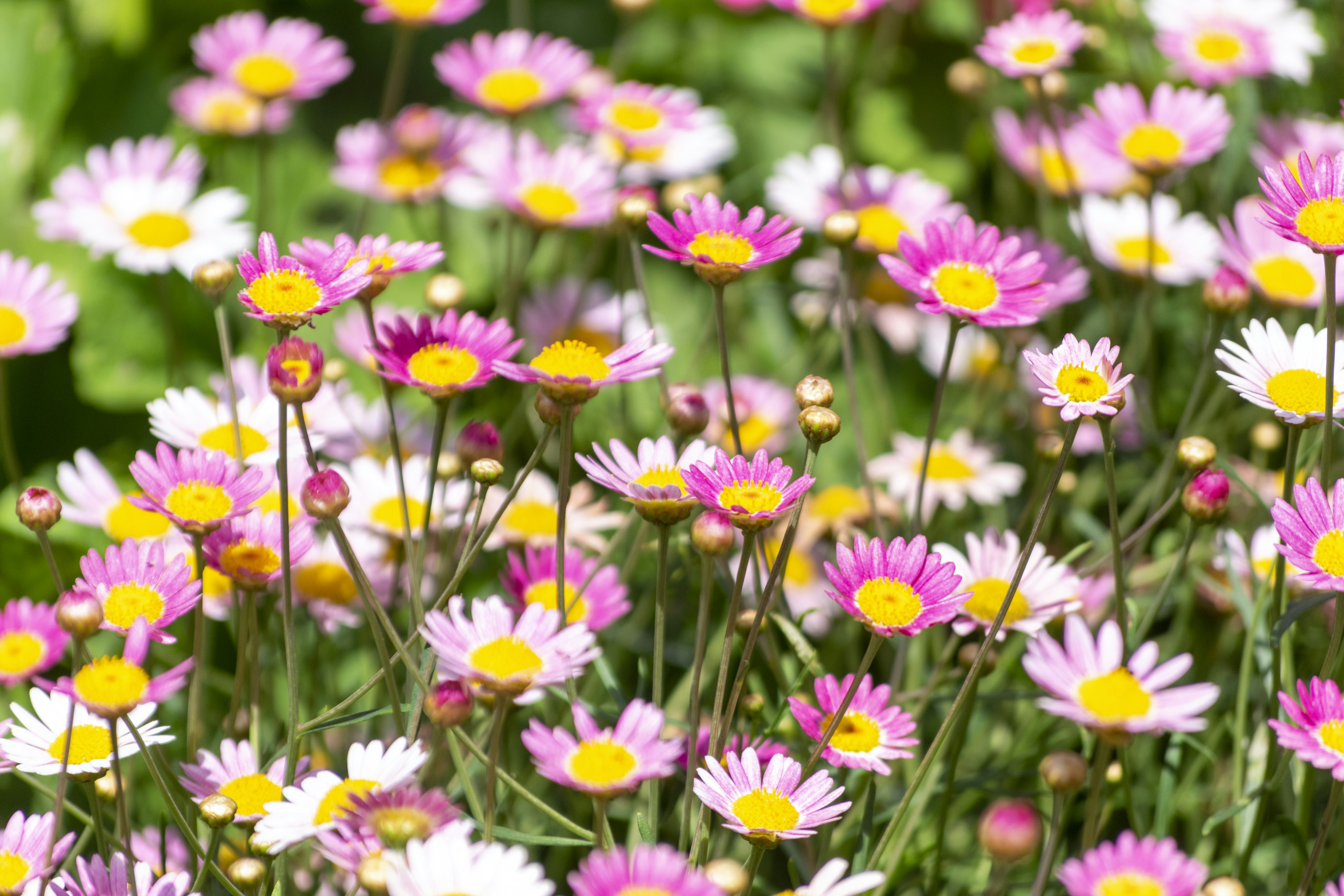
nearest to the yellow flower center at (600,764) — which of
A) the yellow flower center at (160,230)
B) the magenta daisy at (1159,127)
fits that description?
the magenta daisy at (1159,127)

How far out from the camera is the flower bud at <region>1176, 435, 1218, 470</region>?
104cm

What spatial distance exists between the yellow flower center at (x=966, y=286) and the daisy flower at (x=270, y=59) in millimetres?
1069

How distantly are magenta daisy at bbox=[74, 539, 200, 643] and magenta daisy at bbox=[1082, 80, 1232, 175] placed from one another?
3.60 feet

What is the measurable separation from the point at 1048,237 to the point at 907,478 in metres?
0.45

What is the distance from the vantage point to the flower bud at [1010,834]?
77 cm

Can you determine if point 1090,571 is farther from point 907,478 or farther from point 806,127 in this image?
point 806,127

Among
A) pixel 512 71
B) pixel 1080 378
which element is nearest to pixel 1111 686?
pixel 1080 378

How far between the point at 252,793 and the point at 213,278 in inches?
16.4

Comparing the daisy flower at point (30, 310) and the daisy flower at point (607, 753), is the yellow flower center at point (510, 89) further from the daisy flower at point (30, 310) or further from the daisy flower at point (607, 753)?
the daisy flower at point (607, 753)

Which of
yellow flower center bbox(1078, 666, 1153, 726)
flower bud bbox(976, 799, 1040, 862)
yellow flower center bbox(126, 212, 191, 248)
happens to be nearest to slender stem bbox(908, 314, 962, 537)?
yellow flower center bbox(1078, 666, 1153, 726)

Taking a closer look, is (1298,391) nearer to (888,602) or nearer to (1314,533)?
(1314,533)

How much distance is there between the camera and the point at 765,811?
86 centimetres

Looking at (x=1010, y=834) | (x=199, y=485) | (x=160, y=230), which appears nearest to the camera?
(x=1010, y=834)

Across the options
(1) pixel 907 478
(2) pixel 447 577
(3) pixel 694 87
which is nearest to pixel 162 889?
(2) pixel 447 577
